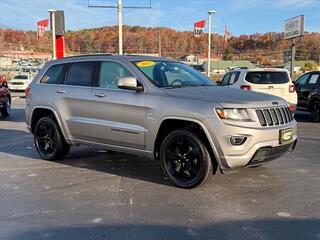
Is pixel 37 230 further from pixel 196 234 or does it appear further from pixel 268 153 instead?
pixel 268 153

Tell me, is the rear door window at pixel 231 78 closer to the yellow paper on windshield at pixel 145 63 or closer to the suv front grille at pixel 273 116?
the yellow paper on windshield at pixel 145 63

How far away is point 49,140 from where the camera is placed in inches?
314

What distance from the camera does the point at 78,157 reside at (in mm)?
8258

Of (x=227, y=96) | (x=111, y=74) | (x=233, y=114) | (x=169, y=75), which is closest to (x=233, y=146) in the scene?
(x=233, y=114)

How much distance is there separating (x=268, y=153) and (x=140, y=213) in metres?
1.93

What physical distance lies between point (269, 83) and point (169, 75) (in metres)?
Answer: 6.61

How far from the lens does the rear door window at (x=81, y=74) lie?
7.23 meters

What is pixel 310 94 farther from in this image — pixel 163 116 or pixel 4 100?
pixel 4 100

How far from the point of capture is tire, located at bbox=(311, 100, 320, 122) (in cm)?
1363

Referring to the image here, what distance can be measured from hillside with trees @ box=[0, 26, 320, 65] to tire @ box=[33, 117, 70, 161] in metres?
56.6

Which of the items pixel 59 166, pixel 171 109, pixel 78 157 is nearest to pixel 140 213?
pixel 171 109

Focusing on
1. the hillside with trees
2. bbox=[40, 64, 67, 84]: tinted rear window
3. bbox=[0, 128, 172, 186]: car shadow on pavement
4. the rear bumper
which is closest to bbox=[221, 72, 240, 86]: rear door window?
bbox=[0, 128, 172, 186]: car shadow on pavement

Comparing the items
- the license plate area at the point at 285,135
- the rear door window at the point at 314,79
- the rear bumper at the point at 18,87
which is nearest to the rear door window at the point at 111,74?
the license plate area at the point at 285,135

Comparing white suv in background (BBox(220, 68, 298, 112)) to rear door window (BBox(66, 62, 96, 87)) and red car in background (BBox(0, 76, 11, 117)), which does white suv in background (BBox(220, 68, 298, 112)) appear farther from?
red car in background (BBox(0, 76, 11, 117))
